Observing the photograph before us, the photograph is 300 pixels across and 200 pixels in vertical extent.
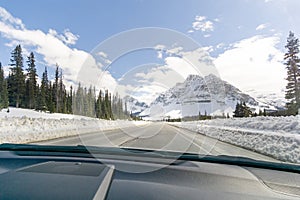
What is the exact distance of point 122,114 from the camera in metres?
17.6

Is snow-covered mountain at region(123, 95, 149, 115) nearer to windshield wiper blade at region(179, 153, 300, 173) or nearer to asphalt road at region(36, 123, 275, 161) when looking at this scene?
asphalt road at region(36, 123, 275, 161)

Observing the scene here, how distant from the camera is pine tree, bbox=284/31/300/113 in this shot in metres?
45.0

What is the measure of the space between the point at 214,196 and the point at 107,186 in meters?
0.80

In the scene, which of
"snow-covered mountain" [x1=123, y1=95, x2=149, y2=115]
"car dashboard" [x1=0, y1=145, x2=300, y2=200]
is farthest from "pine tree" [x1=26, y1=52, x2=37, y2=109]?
"car dashboard" [x1=0, y1=145, x2=300, y2=200]

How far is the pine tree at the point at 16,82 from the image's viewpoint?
6162 centimetres

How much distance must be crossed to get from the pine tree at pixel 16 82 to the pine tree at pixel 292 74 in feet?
199

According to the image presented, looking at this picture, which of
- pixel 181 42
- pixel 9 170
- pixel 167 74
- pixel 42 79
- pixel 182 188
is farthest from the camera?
pixel 42 79

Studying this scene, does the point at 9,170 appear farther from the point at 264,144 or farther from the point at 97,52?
the point at 264,144

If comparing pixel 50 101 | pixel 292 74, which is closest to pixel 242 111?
pixel 292 74

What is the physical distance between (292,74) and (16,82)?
2450 inches

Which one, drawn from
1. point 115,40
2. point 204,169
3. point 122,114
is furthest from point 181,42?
point 122,114

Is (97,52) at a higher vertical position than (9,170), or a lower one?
higher

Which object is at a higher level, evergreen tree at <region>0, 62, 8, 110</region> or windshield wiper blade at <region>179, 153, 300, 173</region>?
evergreen tree at <region>0, 62, 8, 110</region>

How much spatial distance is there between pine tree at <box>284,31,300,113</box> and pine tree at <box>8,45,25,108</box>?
6053 cm
